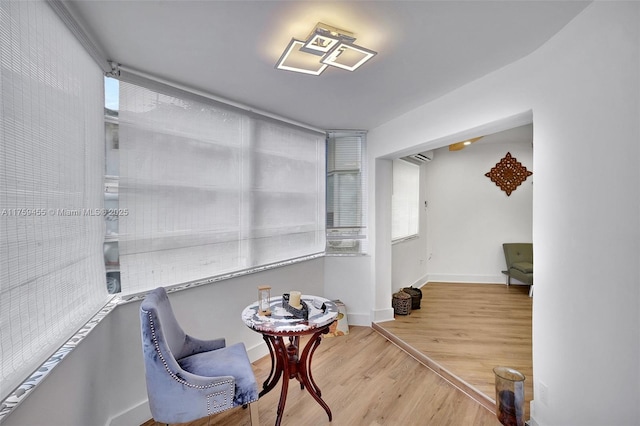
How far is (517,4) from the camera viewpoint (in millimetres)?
1443

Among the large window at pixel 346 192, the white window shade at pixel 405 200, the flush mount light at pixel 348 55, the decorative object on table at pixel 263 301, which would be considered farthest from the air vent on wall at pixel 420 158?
the decorative object on table at pixel 263 301

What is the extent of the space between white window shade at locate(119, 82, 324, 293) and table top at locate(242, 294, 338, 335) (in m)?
0.73

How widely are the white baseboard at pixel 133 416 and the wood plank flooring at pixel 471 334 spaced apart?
7.70 feet

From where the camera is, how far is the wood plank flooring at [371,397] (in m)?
2.04

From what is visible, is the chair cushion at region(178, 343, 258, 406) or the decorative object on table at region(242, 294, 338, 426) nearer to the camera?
the chair cushion at region(178, 343, 258, 406)

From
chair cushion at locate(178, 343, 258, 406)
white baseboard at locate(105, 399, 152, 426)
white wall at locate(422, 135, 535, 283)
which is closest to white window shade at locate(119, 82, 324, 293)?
chair cushion at locate(178, 343, 258, 406)

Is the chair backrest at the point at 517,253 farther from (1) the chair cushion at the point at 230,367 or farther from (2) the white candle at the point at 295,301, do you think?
(1) the chair cushion at the point at 230,367

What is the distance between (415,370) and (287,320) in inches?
58.4

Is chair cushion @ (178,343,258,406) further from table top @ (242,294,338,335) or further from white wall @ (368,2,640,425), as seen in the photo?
white wall @ (368,2,640,425)

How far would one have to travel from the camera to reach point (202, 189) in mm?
2490

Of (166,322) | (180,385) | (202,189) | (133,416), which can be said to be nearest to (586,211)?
(180,385)

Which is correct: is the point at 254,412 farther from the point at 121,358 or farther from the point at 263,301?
the point at 121,358

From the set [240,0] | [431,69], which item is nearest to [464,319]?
[431,69]

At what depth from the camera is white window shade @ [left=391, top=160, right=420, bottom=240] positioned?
4.57 meters
